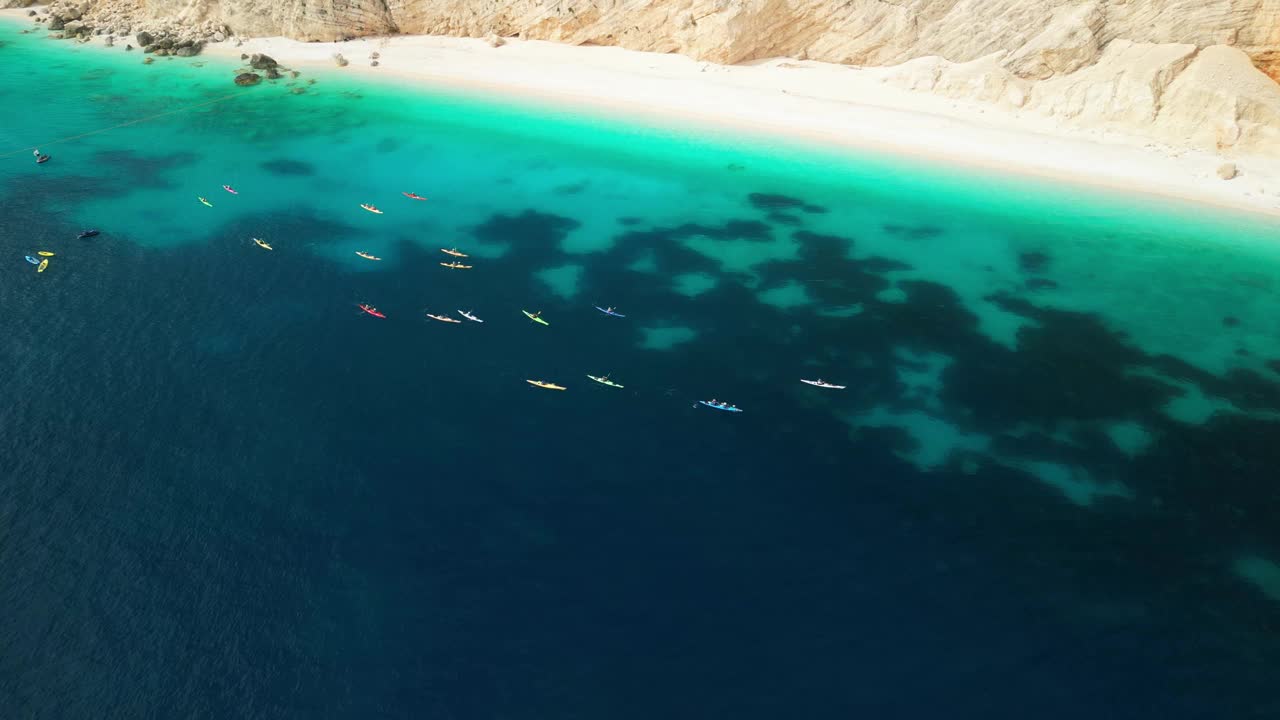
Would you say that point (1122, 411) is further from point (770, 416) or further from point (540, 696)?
point (540, 696)

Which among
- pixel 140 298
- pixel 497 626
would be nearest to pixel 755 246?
pixel 497 626

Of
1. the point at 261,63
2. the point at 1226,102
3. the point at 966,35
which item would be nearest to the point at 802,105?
the point at 966,35

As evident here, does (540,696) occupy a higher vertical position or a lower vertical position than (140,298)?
lower

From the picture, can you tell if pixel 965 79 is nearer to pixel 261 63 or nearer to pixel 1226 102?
pixel 1226 102

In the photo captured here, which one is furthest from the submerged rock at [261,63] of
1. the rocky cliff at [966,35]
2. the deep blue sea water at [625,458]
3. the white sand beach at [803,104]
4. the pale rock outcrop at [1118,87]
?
the pale rock outcrop at [1118,87]

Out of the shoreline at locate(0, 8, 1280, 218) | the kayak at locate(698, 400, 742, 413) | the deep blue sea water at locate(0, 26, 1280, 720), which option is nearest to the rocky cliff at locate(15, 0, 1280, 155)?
the shoreline at locate(0, 8, 1280, 218)
